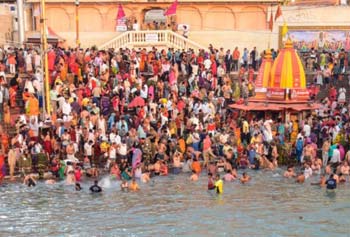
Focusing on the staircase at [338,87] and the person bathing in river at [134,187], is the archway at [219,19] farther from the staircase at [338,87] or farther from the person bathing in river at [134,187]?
the person bathing in river at [134,187]

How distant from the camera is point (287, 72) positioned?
27938 mm

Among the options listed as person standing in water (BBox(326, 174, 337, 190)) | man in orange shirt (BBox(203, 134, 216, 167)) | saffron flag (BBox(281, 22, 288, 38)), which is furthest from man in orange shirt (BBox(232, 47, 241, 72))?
person standing in water (BBox(326, 174, 337, 190))

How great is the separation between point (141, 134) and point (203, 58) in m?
6.34

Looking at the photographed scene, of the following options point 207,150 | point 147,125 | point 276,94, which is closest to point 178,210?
point 207,150

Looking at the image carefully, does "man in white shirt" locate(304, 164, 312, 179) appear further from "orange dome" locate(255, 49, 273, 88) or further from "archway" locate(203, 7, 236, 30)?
"archway" locate(203, 7, 236, 30)

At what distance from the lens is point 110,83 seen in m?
26.5

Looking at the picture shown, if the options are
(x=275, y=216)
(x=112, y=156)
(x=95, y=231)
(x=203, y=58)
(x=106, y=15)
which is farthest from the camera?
(x=106, y=15)

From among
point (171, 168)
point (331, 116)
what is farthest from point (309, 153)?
point (171, 168)

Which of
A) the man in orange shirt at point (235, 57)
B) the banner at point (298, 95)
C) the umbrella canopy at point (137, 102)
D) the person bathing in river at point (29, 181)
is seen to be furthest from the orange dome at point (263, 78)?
the person bathing in river at point (29, 181)

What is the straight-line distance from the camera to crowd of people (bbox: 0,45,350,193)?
22734mm

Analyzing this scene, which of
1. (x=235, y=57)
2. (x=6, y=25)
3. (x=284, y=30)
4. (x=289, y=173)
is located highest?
(x=6, y=25)

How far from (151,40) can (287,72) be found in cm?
906

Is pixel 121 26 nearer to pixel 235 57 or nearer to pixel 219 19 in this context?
pixel 219 19

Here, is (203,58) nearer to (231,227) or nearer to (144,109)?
(144,109)
